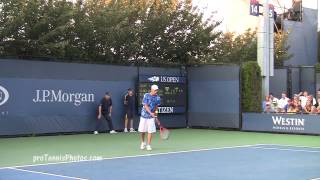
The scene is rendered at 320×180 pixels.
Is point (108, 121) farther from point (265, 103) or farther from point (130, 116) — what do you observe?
point (265, 103)

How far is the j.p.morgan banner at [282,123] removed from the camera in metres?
22.8

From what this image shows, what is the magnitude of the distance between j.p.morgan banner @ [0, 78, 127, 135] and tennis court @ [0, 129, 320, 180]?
1.15 m

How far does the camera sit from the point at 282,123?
2356 centimetres

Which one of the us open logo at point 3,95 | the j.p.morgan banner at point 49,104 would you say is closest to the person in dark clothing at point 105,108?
the j.p.morgan banner at point 49,104

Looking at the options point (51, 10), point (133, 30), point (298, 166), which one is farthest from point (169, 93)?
point (298, 166)

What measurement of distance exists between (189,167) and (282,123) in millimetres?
12375

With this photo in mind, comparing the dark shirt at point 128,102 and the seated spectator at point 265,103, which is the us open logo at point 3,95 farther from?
the seated spectator at point 265,103

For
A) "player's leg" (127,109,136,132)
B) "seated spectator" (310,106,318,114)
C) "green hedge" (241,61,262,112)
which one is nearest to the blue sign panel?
"player's leg" (127,109,136,132)

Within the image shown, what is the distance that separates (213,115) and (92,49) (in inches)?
254

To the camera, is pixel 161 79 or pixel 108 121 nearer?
pixel 108 121

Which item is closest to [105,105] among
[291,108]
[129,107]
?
[129,107]

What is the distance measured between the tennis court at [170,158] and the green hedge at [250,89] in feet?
14.6
